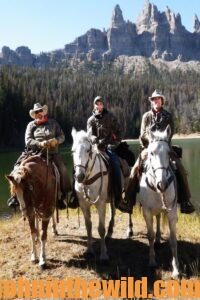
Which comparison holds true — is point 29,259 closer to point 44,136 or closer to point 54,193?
point 54,193

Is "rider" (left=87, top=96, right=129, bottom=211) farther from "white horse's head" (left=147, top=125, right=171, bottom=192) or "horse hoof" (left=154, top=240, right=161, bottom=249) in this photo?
"white horse's head" (left=147, top=125, right=171, bottom=192)

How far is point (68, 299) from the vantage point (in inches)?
329

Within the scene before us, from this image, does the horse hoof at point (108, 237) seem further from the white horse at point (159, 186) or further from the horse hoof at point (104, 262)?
the white horse at point (159, 186)

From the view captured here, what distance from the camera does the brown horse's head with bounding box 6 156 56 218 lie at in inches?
379

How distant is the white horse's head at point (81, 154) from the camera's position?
9227 mm

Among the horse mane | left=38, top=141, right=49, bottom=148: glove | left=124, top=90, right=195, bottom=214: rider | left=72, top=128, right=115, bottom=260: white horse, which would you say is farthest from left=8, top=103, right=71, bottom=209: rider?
left=124, top=90, right=195, bottom=214: rider

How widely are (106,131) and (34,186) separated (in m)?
3.26

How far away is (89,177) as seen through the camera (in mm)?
10250

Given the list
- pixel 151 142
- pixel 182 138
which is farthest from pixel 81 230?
pixel 182 138

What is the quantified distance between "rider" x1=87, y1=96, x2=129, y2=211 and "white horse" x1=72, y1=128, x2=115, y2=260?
81cm

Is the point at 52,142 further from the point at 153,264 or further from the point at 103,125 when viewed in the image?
the point at 153,264

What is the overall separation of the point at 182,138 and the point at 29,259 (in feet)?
459

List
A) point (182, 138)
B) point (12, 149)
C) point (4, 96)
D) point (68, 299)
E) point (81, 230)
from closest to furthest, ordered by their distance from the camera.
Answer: point (68, 299) < point (81, 230) < point (12, 149) < point (4, 96) < point (182, 138)

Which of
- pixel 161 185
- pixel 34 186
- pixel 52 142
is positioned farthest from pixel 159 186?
pixel 52 142
